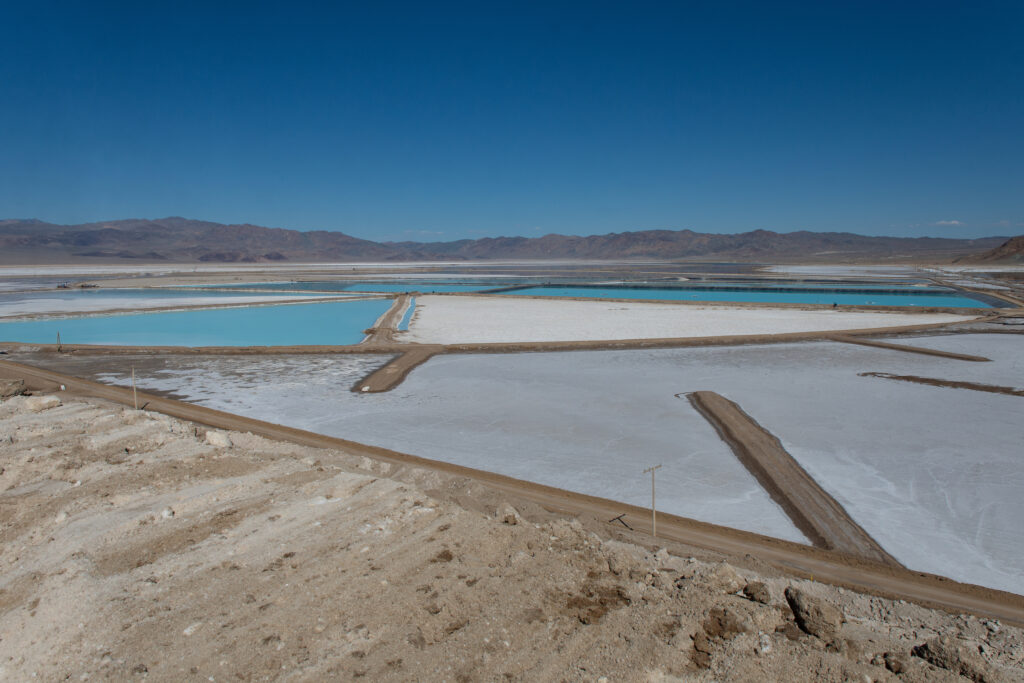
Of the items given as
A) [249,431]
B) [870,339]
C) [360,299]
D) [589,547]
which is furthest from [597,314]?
[589,547]

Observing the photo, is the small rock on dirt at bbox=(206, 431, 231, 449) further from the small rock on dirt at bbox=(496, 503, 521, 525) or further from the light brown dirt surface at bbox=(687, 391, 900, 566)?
the light brown dirt surface at bbox=(687, 391, 900, 566)

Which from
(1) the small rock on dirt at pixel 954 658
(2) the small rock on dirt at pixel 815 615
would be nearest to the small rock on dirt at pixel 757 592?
(2) the small rock on dirt at pixel 815 615

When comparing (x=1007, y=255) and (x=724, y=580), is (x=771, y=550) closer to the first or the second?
(x=724, y=580)

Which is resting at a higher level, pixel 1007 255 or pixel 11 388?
pixel 1007 255

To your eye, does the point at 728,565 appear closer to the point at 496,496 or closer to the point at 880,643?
the point at 880,643

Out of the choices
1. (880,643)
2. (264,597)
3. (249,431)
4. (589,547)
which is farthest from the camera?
(249,431)

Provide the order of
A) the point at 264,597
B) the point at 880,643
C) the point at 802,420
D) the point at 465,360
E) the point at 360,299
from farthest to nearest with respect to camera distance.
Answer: the point at 360,299, the point at 465,360, the point at 802,420, the point at 264,597, the point at 880,643

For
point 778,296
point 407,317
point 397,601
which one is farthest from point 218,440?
point 778,296
